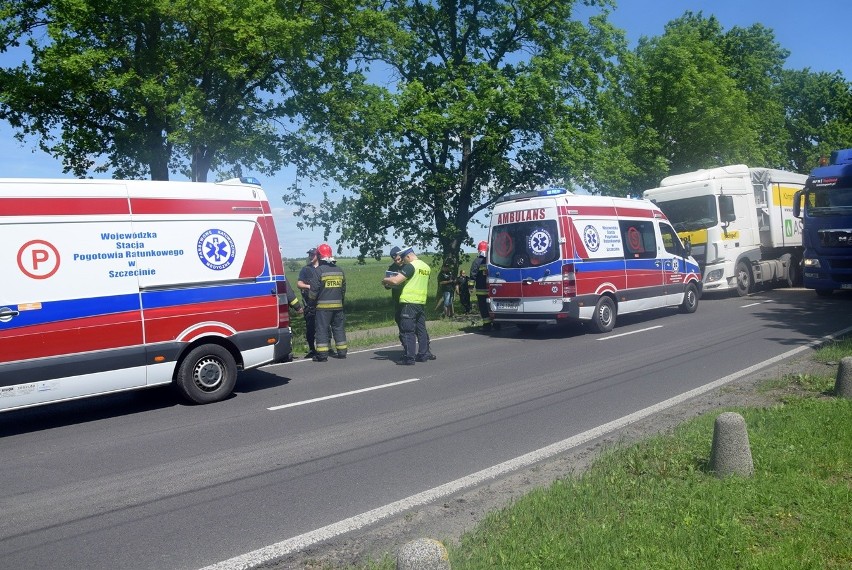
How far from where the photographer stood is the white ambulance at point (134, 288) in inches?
312

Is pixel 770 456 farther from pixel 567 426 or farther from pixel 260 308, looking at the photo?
pixel 260 308

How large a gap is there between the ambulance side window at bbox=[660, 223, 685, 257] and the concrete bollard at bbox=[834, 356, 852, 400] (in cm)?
979

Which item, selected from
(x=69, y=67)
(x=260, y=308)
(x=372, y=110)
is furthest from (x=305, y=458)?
(x=372, y=110)

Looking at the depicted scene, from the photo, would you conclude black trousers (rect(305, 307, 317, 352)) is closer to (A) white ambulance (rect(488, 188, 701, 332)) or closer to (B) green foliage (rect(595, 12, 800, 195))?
(A) white ambulance (rect(488, 188, 701, 332))

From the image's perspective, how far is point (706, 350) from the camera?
1227 cm

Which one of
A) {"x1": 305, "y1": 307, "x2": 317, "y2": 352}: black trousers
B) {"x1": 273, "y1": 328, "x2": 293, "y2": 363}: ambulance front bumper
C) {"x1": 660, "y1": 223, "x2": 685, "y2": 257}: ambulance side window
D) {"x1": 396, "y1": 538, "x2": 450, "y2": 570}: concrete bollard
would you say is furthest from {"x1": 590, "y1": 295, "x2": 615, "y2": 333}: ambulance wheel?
{"x1": 396, "y1": 538, "x2": 450, "y2": 570}: concrete bollard

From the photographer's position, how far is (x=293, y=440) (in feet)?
24.4

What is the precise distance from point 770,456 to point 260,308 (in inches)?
255

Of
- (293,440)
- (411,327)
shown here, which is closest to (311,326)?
(411,327)

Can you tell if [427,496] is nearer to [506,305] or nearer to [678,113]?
[506,305]

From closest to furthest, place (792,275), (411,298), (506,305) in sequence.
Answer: (411,298), (506,305), (792,275)

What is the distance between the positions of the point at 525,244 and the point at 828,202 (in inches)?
372

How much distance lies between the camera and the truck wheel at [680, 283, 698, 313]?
60.0ft

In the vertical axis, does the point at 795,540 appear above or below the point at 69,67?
below
